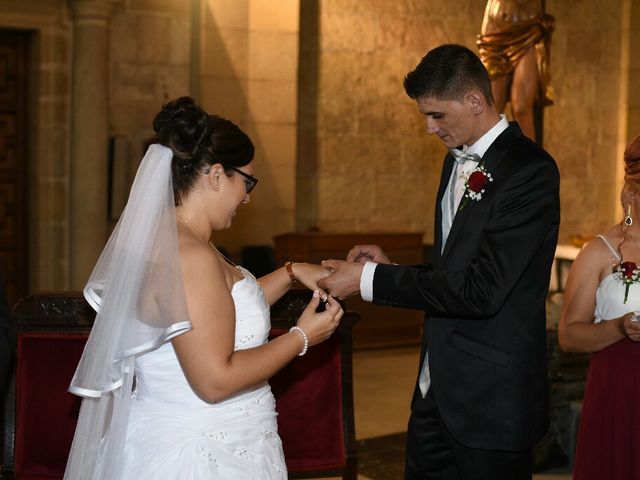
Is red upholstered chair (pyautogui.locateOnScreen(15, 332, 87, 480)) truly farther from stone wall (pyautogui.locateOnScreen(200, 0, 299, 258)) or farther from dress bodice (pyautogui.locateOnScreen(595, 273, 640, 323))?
stone wall (pyautogui.locateOnScreen(200, 0, 299, 258))

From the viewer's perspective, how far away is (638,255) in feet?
11.4

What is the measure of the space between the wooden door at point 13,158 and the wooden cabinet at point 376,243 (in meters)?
2.14

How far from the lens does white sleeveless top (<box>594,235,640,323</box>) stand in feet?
11.3

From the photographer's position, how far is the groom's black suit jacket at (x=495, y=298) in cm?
283

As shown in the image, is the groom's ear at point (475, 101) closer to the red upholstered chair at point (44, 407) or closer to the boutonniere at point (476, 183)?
the boutonniere at point (476, 183)

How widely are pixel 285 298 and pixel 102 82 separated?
195 inches

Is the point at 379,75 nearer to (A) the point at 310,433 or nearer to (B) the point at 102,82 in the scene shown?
(B) the point at 102,82

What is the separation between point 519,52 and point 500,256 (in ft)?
15.6

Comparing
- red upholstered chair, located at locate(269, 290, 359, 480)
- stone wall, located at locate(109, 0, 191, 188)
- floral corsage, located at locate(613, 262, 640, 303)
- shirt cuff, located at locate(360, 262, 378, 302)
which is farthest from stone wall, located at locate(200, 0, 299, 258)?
shirt cuff, located at locate(360, 262, 378, 302)

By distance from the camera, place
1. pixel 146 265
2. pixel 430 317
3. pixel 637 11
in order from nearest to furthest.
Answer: pixel 146 265 → pixel 430 317 → pixel 637 11

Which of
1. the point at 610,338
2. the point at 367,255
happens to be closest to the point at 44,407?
the point at 367,255

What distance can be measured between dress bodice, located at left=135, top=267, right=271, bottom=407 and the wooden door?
5.98 metres

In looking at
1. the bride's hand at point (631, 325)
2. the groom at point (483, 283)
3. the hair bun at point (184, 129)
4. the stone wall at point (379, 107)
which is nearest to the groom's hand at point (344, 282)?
the groom at point (483, 283)

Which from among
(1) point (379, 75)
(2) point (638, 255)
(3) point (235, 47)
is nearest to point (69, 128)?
(3) point (235, 47)
